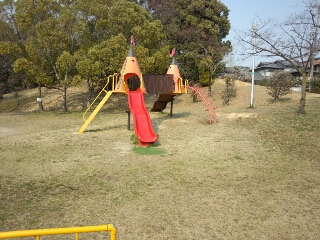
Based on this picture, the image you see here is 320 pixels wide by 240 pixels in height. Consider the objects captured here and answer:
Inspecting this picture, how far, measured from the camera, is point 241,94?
25.0m

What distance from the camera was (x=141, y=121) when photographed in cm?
1108

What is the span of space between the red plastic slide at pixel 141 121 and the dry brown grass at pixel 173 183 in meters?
0.46

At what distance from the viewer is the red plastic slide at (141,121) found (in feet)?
32.8

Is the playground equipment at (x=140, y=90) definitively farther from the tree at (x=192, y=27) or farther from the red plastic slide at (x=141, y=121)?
the tree at (x=192, y=27)

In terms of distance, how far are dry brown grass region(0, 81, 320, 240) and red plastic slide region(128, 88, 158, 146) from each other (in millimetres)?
463

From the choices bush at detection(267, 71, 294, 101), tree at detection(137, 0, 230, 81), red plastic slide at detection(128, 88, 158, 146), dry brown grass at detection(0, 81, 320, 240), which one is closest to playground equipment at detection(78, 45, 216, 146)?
red plastic slide at detection(128, 88, 158, 146)

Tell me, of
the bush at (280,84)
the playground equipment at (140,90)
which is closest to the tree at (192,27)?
the bush at (280,84)

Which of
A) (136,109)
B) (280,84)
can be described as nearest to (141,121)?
(136,109)

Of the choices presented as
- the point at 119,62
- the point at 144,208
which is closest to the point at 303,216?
the point at 144,208

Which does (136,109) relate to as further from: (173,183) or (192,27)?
(192,27)

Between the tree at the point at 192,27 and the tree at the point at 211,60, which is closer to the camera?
the tree at the point at 211,60

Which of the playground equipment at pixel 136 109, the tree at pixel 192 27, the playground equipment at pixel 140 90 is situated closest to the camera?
the playground equipment at pixel 136 109

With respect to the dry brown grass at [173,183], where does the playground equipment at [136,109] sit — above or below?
above

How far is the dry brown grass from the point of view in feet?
15.3
